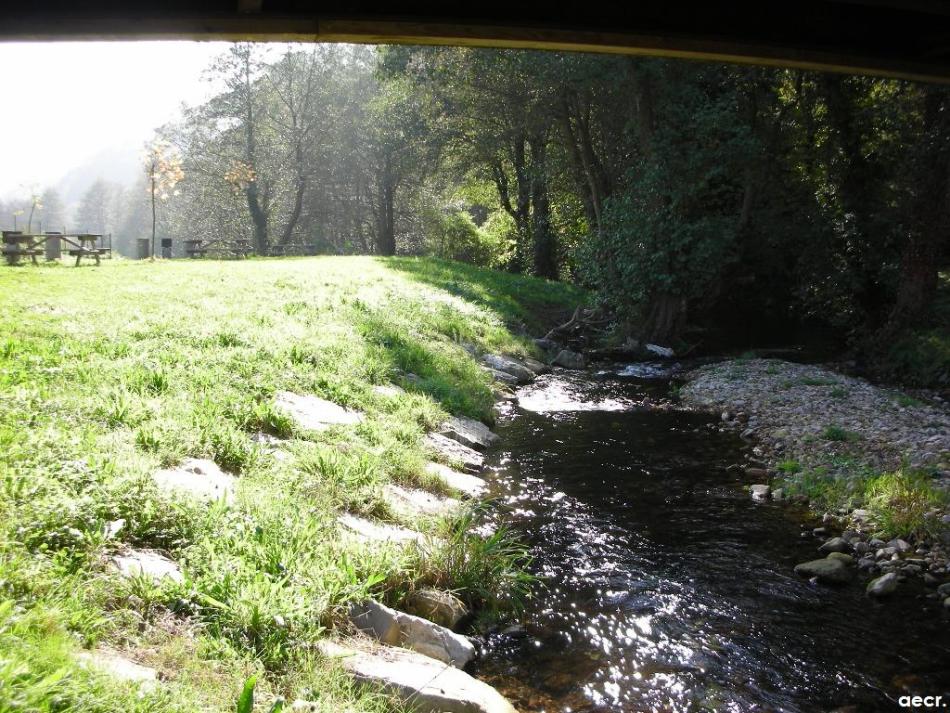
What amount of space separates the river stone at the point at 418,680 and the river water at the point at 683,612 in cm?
37

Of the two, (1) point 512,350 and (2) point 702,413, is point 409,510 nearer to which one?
(2) point 702,413

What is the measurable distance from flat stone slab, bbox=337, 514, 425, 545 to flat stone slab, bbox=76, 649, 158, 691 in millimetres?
2100

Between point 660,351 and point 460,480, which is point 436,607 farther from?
point 660,351

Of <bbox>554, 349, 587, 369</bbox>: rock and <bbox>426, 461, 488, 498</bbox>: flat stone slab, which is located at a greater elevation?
<bbox>554, 349, 587, 369</bbox>: rock

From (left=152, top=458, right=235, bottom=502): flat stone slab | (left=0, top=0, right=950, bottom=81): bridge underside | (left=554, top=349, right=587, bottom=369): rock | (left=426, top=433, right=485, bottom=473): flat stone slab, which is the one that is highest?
(left=0, top=0, right=950, bottom=81): bridge underside

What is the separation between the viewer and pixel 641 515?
6.84 metres

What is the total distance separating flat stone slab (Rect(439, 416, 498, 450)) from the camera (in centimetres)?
873

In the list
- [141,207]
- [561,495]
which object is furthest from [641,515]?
[141,207]

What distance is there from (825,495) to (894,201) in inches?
433

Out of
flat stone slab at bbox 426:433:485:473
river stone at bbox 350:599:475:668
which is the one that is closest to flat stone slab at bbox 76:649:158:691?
river stone at bbox 350:599:475:668

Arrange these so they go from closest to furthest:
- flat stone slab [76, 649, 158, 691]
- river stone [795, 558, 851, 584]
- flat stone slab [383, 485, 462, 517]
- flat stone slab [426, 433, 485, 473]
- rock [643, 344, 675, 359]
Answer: flat stone slab [76, 649, 158, 691] → river stone [795, 558, 851, 584] → flat stone slab [383, 485, 462, 517] → flat stone slab [426, 433, 485, 473] → rock [643, 344, 675, 359]

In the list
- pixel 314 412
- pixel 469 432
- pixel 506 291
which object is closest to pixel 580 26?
pixel 314 412

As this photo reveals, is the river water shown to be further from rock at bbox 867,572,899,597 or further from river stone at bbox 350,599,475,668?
river stone at bbox 350,599,475,668

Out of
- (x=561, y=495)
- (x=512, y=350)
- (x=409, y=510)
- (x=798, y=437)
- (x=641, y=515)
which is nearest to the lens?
(x=409, y=510)
